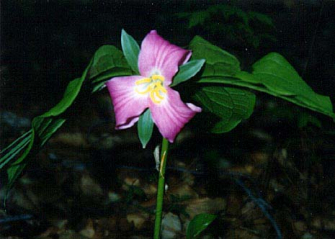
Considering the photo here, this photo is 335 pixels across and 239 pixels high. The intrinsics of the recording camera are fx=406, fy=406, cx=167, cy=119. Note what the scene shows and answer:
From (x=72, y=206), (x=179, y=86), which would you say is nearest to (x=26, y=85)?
(x=72, y=206)

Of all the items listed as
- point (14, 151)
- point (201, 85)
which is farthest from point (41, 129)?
point (201, 85)

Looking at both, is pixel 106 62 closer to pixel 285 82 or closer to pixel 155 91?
pixel 155 91

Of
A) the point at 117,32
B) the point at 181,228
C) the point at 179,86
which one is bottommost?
the point at 181,228

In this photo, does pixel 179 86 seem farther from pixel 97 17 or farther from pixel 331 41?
pixel 331 41

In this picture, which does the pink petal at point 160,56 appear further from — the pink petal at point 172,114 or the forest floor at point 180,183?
the forest floor at point 180,183

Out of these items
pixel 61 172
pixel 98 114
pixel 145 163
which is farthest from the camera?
pixel 98 114

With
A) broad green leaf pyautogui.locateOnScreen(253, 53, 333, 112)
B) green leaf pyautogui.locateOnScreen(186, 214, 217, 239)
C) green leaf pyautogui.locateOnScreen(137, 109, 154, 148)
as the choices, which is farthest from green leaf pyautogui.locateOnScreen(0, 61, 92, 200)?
green leaf pyautogui.locateOnScreen(186, 214, 217, 239)

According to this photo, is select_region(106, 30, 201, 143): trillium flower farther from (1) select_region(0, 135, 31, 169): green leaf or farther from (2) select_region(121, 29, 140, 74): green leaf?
(1) select_region(0, 135, 31, 169): green leaf
